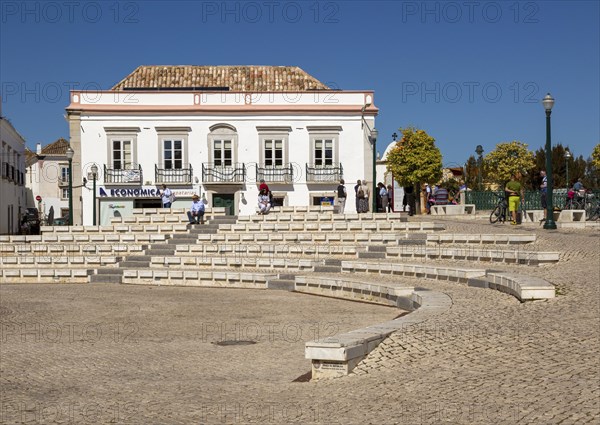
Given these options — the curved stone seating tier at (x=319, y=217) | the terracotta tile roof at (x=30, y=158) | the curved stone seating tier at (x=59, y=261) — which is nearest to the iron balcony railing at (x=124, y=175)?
the curved stone seating tier at (x=319, y=217)

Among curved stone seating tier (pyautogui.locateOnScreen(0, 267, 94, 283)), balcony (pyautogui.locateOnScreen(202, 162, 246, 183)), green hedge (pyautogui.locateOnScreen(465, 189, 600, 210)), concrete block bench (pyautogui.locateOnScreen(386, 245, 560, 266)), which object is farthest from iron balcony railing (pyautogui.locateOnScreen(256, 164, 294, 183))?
concrete block bench (pyautogui.locateOnScreen(386, 245, 560, 266))

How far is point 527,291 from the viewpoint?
11203 millimetres

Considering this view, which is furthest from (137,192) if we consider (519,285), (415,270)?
(519,285)

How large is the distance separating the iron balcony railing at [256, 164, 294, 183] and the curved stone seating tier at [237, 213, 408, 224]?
1558cm

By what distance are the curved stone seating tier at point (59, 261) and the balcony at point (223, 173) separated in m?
21.7

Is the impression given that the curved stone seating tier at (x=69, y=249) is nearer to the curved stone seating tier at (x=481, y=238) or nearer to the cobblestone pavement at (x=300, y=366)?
the curved stone seating tier at (x=481, y=238)

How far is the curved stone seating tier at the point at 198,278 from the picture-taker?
18.6m

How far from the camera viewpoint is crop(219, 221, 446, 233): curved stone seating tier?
2403 centimetres

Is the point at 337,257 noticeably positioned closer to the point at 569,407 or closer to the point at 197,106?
the point at 569,407

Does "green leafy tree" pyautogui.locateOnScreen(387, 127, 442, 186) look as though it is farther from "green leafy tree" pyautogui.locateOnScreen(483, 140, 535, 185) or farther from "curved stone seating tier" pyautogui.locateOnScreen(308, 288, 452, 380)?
"curved stone seating tier" pyautogui.locateOnScreen(308, 288, 452, 380)

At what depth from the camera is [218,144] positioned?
149 ft

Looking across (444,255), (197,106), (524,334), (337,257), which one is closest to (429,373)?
(524,334)

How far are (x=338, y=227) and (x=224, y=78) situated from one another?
87.1 ft

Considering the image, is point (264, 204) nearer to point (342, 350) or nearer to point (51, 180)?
point (342, 350)
